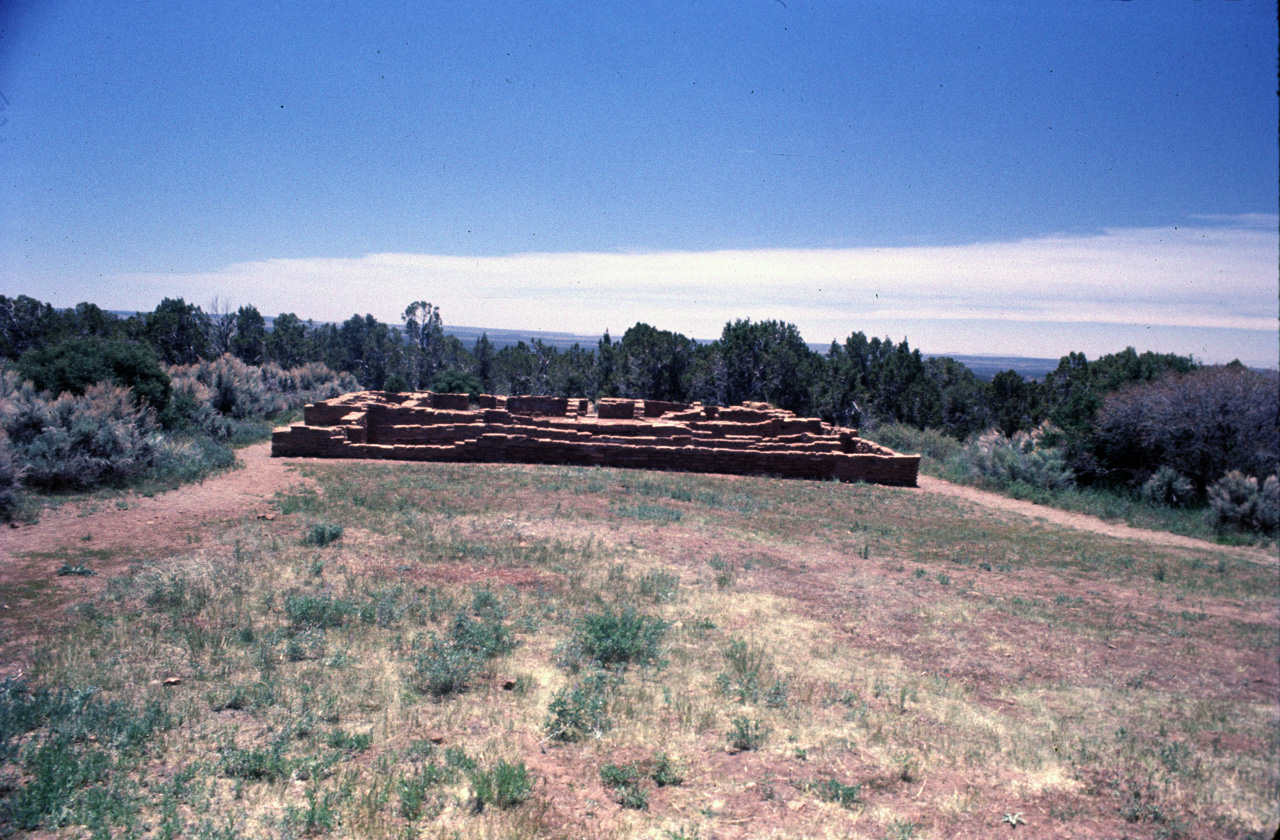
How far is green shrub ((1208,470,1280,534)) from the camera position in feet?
34.4

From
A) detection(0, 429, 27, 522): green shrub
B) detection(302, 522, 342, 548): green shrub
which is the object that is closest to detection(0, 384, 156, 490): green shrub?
detection(0, 429, 27, 522): green shrub

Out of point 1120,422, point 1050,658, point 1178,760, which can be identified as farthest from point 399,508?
point 1120,422

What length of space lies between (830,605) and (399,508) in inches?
311

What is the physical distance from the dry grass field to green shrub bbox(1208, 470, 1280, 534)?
0.87m

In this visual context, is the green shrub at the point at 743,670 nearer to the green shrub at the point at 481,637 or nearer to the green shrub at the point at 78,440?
the green shrub at the point at 481,637

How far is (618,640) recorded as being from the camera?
6.46 meters

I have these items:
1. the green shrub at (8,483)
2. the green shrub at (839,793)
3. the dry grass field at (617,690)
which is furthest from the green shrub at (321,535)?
the green shrub at (839,793)

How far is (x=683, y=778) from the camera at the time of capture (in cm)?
447

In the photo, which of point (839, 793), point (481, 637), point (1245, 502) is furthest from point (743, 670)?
point (1245, 502)

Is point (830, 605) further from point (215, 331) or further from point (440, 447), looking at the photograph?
point (215, 331)

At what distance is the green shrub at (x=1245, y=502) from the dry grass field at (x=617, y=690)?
874 millimetres

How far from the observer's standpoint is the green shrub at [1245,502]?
10480 millimetres

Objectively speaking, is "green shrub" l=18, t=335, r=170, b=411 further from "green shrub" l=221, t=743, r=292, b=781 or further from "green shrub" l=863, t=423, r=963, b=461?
"green shrub" l=863, t=423, r=963, b=461

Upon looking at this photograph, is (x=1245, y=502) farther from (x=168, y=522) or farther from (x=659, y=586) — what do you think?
(x=168, y=522)
